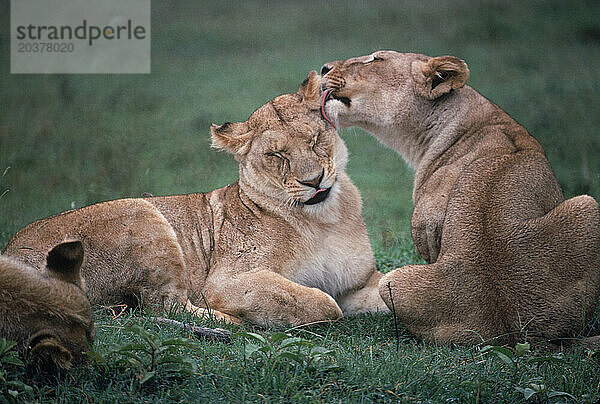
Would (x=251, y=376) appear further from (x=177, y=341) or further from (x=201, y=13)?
(x=201, y=13)

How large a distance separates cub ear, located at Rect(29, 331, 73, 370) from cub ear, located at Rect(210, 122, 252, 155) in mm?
2317

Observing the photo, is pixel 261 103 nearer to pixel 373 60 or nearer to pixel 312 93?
pixel 373 60

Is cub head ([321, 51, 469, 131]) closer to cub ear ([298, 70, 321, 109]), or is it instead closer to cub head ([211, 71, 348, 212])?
cub ear ([298, 70, 321, 109])

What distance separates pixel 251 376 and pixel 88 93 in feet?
35.8

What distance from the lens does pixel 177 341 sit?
134 inches

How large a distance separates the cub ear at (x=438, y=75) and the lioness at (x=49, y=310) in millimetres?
2847

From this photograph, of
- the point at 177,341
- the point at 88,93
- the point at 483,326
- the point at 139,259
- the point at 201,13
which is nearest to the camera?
the point at 177,341

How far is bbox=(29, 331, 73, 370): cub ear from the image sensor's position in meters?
3.18

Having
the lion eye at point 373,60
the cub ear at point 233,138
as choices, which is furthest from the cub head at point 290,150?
the lion eye at point 373,60

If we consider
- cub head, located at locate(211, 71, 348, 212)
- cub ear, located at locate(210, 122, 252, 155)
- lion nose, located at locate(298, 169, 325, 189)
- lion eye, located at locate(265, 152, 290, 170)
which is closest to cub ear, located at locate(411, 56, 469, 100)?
cub head, located at locate(211, 71, 348, 212)

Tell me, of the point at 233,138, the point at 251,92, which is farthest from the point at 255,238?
the point at 251,92

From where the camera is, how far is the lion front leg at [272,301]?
478 centimetres

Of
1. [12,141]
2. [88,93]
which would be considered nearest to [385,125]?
[12,141]
